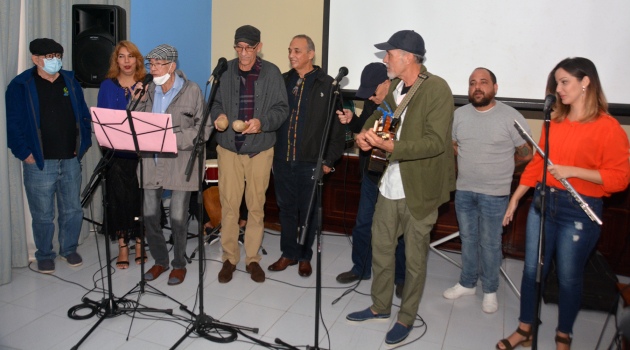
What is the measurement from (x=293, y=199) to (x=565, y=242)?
194 centimetres

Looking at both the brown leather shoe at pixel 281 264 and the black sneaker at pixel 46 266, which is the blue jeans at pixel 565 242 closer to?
the brown leather shoe at pixel 281 264

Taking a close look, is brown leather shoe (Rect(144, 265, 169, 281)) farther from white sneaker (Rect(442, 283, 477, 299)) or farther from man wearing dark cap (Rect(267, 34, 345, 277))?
white sneaker (Rect(442, 283, 477, 299))

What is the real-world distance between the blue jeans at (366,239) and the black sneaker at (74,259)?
6.88 feet

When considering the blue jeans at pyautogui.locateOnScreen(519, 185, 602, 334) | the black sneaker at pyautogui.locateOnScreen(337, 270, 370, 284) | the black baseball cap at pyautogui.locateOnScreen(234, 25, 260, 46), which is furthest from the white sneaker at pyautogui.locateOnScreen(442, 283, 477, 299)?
the black baseball cap at pyautogui.locateOnScreen(234, 25, 260, 46)

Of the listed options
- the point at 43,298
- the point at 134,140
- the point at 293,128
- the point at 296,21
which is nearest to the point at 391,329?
the point at 293,128

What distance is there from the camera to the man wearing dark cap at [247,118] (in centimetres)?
348

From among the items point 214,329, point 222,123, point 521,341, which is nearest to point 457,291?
point 521,341

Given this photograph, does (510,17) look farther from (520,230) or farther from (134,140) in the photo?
(134,140)

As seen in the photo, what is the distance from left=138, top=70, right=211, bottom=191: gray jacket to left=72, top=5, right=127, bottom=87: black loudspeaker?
0.64 metres

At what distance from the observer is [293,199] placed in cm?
382

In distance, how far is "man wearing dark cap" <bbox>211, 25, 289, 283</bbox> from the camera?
348cm

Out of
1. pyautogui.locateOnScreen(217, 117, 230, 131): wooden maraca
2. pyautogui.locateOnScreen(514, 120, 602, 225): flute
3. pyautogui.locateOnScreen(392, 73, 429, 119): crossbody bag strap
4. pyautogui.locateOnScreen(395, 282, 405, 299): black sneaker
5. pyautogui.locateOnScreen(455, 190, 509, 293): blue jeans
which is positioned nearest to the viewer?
pyautogui.locateOnScreen(514, 120, 602, 225): flute

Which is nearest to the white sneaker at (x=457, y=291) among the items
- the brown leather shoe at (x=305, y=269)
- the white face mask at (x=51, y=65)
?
the brown leather shoe at (x=305, y=269)

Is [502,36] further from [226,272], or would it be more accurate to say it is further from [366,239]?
[226,272]
